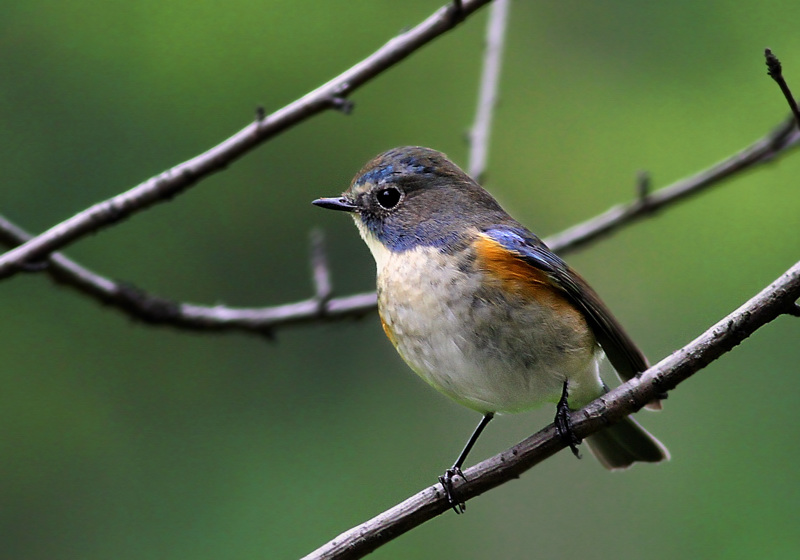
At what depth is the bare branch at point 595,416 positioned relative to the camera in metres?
2.75

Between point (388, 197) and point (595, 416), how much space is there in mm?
1409

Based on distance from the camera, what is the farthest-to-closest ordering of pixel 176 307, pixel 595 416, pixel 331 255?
pixel 331 255, pixel 176 307, pixel 595 416

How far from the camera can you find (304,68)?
24.9 ft

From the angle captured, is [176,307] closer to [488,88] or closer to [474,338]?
[474,338]

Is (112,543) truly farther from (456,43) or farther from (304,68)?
(456,43)

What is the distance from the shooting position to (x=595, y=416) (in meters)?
3.20

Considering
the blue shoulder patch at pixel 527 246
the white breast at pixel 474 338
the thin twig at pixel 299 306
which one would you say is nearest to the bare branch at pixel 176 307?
the thin twig at pixel 299 306

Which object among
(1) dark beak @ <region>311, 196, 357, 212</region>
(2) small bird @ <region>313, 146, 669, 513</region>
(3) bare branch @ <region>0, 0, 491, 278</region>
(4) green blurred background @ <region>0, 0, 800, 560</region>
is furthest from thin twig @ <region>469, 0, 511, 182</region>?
(4) green blurred background @ <region>0, 0, 800, 560</region>

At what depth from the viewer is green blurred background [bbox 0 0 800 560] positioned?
6.77 m

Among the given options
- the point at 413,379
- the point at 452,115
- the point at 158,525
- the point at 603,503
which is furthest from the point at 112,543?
the point at 452,115

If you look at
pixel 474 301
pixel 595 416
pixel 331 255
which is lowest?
pixel 595 416

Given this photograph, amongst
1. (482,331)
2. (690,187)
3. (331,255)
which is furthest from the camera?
(331,255)

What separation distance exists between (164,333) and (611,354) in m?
5.19

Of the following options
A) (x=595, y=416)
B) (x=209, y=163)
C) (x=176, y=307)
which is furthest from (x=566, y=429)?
(x=176, y=307)
